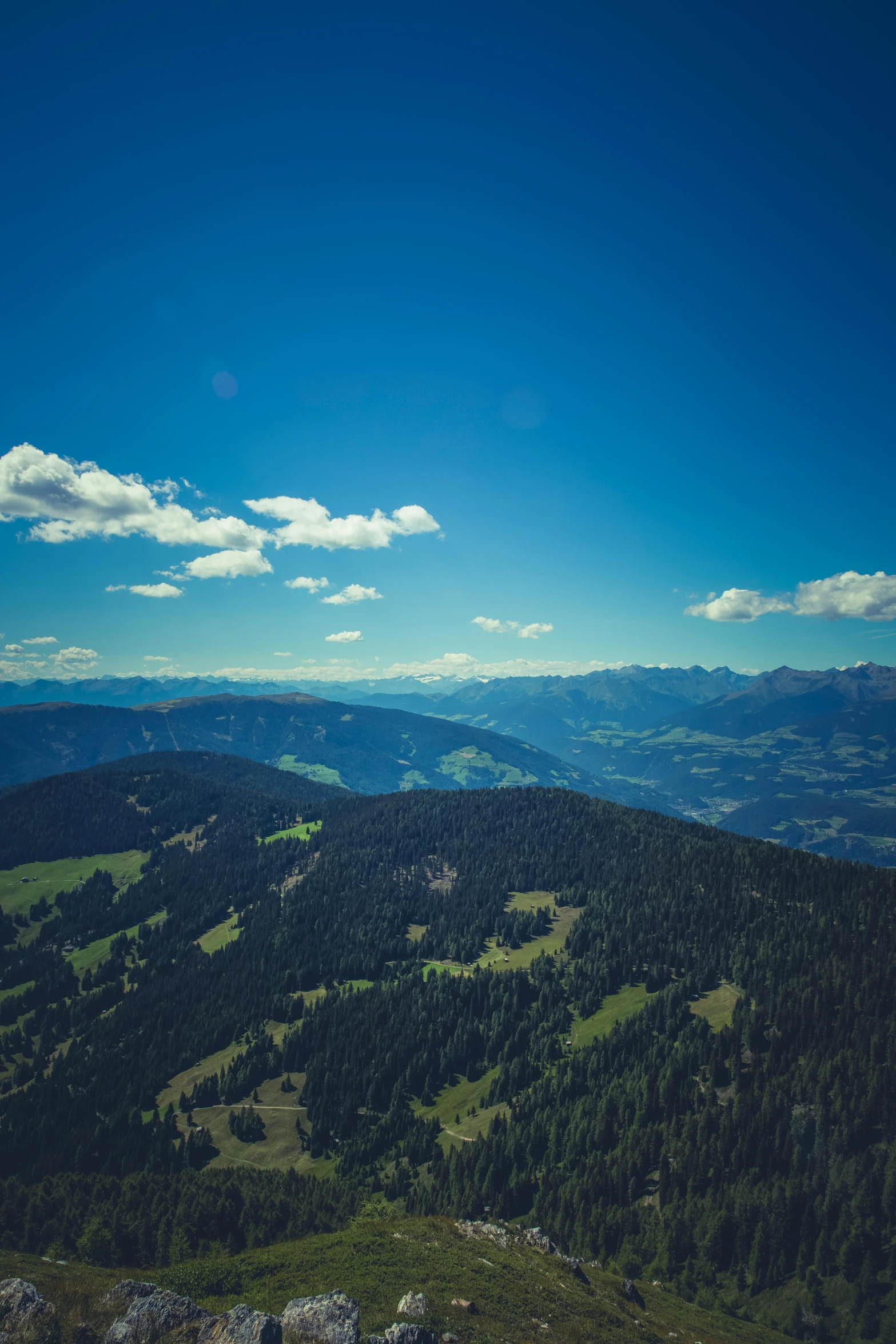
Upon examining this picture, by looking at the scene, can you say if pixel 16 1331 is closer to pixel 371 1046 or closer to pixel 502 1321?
pixel 502 1321

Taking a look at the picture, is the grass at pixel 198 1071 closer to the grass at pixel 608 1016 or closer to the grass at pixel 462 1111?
the grass at pixel 462 1111

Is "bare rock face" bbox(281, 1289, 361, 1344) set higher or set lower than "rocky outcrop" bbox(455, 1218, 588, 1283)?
higher

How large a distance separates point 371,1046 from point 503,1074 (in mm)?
43305

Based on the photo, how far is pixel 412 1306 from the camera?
145 ft

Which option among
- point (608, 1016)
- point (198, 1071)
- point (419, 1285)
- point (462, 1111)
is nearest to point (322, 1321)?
point (419, 1285)

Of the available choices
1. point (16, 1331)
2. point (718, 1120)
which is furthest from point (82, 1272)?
point (718, 1120)

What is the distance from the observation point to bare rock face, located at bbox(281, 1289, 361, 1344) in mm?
38406

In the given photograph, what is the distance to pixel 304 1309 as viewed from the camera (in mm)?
41219

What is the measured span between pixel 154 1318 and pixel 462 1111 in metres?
138

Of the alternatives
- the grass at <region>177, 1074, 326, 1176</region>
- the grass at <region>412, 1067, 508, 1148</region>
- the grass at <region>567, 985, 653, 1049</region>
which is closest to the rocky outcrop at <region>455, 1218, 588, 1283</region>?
the grass at <region>412, 1067, 508, 1148</region>

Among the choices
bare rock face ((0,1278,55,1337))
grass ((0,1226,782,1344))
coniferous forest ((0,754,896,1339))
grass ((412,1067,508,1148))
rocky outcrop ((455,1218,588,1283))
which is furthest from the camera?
grass ((412,1067,508,1148))

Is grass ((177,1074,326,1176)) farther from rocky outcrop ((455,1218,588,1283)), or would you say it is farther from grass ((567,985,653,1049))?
rocky outcrop ((455,1218,588,1283))

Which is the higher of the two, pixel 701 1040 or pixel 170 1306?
pixel 170 1306

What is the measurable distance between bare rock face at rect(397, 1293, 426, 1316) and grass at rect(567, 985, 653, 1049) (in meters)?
135
